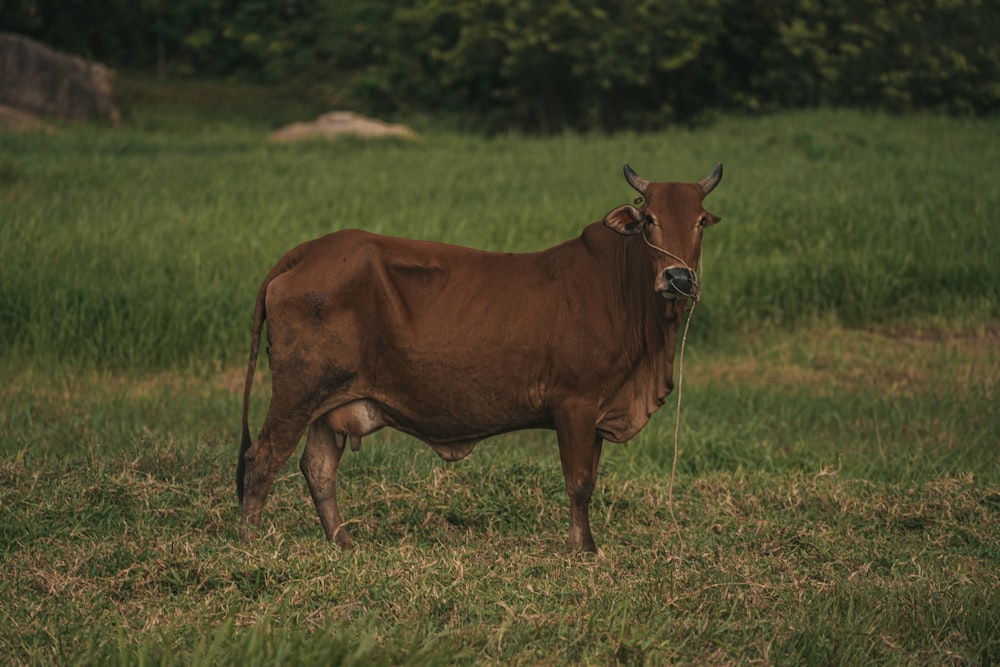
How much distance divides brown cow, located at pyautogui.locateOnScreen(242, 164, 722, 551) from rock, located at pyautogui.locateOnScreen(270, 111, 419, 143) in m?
13.5

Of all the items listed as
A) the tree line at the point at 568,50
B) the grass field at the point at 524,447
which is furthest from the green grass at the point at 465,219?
the tree line at the point at 568,50

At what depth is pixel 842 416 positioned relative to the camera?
8.90m

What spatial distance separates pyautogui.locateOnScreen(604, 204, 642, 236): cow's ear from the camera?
5633 millimetres

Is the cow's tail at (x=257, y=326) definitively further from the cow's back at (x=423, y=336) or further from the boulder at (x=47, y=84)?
the boulder at (x=47, y=84)

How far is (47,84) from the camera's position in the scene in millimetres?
21578

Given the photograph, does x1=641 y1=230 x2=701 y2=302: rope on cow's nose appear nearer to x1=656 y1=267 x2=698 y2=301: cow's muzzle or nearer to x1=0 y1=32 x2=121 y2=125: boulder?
x1=656 y1=267 x2=698 y2=301: cow's muzzle

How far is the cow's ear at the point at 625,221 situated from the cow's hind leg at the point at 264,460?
60.0 inches

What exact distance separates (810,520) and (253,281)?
5471 millimetres

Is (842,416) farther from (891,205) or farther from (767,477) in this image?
(891,205)

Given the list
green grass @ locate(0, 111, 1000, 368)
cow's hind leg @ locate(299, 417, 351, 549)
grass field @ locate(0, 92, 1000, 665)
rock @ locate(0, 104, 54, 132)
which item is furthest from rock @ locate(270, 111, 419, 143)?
cow's hind leg @ locate(299, 417, 351, 549)

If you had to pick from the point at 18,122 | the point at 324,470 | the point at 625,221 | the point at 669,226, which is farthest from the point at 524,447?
the point at 18,122

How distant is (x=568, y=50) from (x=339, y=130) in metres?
3.92

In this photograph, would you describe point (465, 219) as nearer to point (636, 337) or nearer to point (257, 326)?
point (257, 326)

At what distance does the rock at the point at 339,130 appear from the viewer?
19281mm
